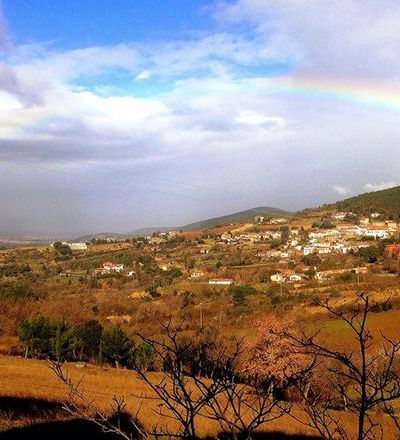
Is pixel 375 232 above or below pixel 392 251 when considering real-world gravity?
above

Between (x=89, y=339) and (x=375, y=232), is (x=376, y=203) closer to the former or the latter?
(x=375, y=232)

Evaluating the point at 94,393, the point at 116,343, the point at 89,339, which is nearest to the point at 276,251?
the point at 89,339

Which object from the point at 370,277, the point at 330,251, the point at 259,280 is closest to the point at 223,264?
the point at 259,280

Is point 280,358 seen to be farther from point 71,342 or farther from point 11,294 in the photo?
point 11,294

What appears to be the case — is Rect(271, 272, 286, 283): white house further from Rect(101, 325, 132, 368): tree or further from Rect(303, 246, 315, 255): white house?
Rect(101, 325, 132, 368): tree

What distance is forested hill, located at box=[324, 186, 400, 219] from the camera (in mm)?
100287

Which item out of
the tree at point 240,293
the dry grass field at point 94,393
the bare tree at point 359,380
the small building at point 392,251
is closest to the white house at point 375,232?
the small building at point 392,251

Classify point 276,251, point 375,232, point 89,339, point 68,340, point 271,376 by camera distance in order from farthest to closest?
1. point 375,232
2. point 276,251
3. point 89,339
4. point 68,340
5. point 271,376

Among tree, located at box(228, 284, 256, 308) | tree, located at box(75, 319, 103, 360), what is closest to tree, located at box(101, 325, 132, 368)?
tree, located at box(75, 319, 103, 360)

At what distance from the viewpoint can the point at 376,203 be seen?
107 metres

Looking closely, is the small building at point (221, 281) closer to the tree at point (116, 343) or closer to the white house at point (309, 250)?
the white house at point (309, 250)

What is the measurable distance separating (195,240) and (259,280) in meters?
41.4

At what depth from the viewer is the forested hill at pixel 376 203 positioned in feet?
329

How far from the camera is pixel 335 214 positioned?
110750 mm
